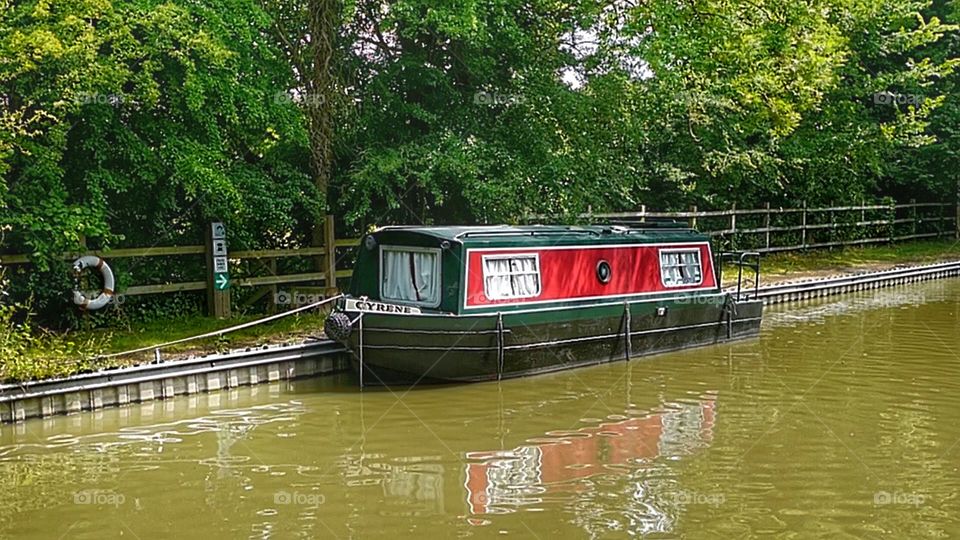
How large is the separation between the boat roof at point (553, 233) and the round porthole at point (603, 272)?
12.5 inches

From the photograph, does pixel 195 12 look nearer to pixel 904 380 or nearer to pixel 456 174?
pixel 456 174

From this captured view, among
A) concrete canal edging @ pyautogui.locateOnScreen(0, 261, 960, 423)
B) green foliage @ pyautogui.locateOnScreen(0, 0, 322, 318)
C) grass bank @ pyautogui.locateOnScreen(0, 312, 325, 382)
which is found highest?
green foliage @ pyautogui.locateOnScreen(0, 0, 322, 318)

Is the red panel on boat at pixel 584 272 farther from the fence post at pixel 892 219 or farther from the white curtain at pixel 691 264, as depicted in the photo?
the fence post at pixel 892 219

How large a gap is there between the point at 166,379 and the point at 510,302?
13.9 ft

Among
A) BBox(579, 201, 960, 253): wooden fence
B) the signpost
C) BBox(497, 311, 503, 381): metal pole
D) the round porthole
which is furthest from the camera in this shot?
BBox(579, 201, 960, 253): wooden fence

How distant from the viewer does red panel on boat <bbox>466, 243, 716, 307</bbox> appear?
12734mm

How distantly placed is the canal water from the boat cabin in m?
1.06

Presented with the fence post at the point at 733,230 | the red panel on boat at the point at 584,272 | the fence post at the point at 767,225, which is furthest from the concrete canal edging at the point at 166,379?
the fence post at the point at 767,225

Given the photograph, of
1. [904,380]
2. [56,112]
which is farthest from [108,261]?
[904,380]

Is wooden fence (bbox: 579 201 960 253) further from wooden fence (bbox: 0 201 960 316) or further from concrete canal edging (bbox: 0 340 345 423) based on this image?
concrete canal edging (bbox: 0 340 345 423)

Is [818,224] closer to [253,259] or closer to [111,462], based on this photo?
[253,259]

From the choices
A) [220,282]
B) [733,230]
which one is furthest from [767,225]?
[220,282]

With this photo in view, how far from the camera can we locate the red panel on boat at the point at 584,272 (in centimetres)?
1273

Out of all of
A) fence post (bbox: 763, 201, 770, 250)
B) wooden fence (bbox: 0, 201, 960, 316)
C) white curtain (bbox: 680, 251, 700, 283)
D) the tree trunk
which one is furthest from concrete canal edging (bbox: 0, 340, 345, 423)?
fence post (bbox: 763, 201, 770, 250)
